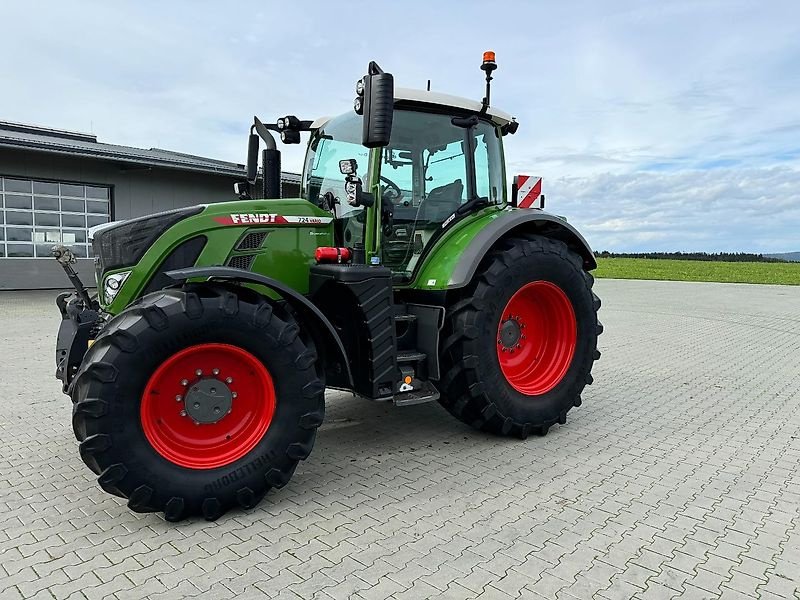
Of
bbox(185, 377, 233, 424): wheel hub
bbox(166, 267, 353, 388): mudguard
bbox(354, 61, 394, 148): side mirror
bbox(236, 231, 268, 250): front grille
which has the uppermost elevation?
bbox(354, 61, 394, 148): side mirror

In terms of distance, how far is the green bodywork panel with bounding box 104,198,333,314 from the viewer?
365 centimetres

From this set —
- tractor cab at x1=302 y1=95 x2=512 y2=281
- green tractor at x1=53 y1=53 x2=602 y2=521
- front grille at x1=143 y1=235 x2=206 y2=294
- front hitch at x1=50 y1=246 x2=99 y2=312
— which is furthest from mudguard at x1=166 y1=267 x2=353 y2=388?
front hitch at x1=50 y1=246 x2=99 y2=312

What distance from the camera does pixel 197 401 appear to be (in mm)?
3322

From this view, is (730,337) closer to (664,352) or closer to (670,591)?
(664,352)

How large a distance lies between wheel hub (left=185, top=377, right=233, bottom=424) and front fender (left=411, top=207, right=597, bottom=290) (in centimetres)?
163

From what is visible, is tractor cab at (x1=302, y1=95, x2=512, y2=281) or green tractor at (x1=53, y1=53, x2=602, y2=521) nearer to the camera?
green tractor at (x1=53, y1=53, x2=602, y2=521)

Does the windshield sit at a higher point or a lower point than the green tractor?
higher

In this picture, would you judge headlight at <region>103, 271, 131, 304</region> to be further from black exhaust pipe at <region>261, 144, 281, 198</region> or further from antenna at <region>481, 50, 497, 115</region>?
antenna at <region>481, 50, 497, 115</region>

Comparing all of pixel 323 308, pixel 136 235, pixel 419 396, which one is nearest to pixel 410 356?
pixel 419 396

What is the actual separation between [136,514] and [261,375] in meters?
0.98

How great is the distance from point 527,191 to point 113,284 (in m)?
3.31

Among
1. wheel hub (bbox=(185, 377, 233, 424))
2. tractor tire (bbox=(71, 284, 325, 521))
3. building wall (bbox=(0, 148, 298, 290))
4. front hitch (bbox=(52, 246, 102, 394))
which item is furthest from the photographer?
building wall (bbox=(0, 148, 298, 290))

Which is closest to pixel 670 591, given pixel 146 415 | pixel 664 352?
pixel 146 415

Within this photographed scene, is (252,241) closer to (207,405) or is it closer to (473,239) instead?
(207,405)
